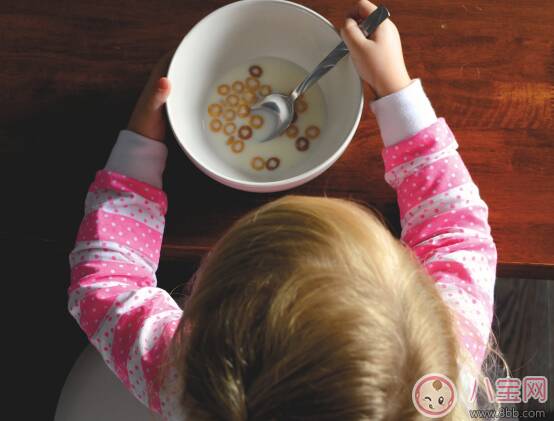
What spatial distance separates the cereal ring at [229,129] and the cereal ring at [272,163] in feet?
0.19

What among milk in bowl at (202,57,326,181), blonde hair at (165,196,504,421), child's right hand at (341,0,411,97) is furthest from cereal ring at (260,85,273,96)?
blonde hair at (165,196,504,421)

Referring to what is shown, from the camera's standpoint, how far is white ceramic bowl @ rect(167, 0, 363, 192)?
26.0 inches

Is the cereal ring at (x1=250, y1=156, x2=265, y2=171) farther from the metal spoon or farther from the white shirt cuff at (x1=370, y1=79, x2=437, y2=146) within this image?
the white shirt cuff at (x1=370, y1=79, x2=437, y2=146)

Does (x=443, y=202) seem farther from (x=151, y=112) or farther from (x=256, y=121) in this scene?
(x=151, y=112)

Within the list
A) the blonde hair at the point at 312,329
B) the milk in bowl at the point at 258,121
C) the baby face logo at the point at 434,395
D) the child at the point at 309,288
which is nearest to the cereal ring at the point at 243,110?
the milk in bowl at the point at 258,121

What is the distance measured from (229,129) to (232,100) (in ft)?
0.13

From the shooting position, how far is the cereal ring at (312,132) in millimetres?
723

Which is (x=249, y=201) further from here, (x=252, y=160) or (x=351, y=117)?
(x=351, y=117)

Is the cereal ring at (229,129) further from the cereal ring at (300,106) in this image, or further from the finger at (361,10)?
the finger at (361,10)

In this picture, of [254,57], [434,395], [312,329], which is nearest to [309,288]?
[312,329]

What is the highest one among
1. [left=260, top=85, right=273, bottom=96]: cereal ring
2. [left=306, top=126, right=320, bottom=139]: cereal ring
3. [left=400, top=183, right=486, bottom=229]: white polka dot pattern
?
[left=260, top=85, right=273, bottom=96]: cereal ring

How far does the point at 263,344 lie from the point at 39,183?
1.23 feet

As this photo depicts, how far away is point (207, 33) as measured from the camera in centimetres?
68

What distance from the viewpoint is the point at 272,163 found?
72cm
